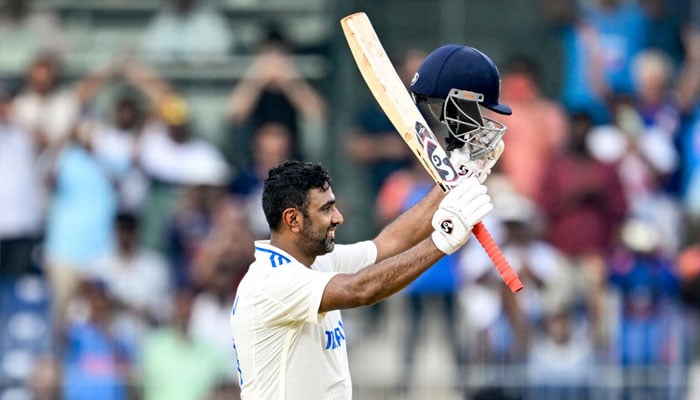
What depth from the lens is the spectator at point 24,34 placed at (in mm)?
12430

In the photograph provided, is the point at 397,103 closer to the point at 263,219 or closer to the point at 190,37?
the point at 263,219

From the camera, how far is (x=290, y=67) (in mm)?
11898

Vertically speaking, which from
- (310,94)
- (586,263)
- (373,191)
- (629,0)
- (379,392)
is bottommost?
(379,392)

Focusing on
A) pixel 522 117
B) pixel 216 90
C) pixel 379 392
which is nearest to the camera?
pixel 379 392

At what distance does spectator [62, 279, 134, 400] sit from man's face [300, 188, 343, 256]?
4.76 metres

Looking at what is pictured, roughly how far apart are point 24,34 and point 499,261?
7.62 metres

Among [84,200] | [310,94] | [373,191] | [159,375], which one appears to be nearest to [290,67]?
[310,94]

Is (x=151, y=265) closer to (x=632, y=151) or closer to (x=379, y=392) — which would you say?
(x=379, y=392)

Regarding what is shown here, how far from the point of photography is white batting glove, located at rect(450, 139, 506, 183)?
20.2 ft

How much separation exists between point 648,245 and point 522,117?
55.3 inches

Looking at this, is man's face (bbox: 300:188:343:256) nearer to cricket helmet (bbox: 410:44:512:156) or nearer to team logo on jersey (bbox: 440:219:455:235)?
cricket helmet (bbox: 410:44:512:156)

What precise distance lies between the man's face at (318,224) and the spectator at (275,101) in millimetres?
5316

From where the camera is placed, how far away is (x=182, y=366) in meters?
10.7

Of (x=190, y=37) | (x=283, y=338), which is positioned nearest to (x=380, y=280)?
(x=283, y=338)
